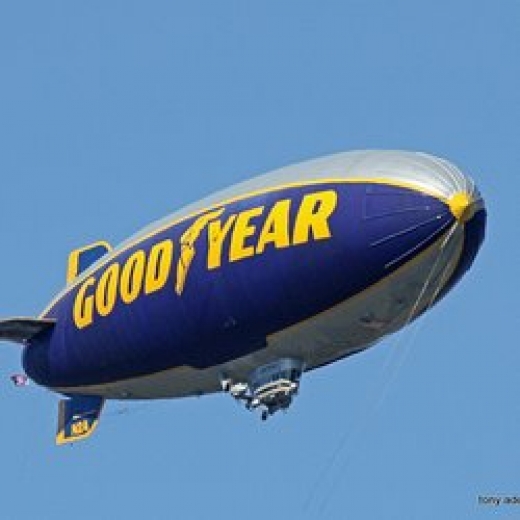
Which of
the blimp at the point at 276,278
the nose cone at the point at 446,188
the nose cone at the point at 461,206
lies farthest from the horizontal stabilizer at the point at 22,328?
the nose cone at the point at 461,206

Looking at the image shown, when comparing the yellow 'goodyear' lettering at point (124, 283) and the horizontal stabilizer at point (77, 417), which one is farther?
the horizontal stabilizer at point (77, 417)

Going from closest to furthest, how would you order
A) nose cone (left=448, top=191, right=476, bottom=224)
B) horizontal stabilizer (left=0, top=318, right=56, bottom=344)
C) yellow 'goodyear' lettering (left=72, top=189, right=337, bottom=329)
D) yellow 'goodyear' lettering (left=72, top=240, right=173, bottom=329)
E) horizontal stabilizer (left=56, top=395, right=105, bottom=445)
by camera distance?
nose cone (left=448, top=191, right=476, bottom=224), yellow 'goodyear' lettering (left=72, top=189, right=337, bottom=329), yellow 'goodyear' lettering (left=72, top=240, right=173, bottom=329), horizontal stabilizer (left=0, top=318, right=56, bottom=344), horizontal stabilizer (left=56, top=395, right=105, bottom=445)

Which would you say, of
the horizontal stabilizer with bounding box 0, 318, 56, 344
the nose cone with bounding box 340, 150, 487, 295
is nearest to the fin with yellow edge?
the horizontal stabilizer with bounding box 0, 318, 56, 344

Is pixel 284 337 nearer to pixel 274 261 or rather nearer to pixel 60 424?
pixel 274 261

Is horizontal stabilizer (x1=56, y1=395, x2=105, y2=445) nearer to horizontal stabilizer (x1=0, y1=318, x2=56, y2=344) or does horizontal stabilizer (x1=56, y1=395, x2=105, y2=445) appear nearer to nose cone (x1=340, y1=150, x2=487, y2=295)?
horizontal stabilizer (x1=0, y1=318, x2=56, y2=344)

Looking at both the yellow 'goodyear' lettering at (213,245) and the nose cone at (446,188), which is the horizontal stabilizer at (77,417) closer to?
the yellow 'goodyear' lettering at (213,245)

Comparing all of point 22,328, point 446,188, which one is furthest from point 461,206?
point 22,328
